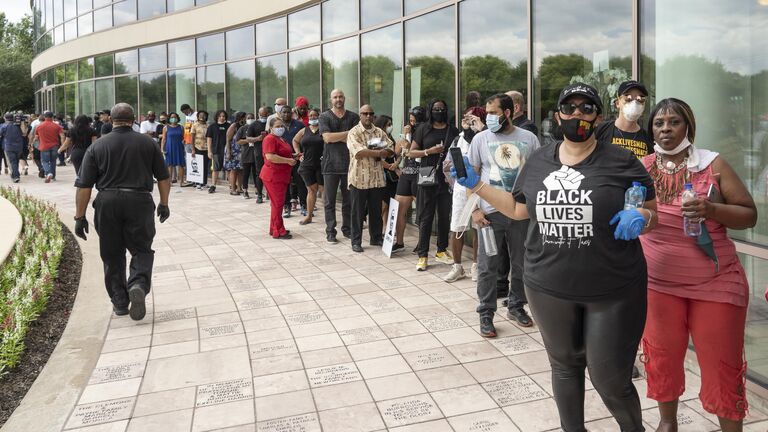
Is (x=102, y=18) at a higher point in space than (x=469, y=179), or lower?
higher

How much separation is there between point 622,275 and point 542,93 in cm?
462

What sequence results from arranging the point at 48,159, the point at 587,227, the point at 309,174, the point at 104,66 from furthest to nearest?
the point at 104,66
the point at 48,159
the point at 309,174
the point at 587,227

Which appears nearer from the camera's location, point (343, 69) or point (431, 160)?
point (431, 160)

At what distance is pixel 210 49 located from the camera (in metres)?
17.8

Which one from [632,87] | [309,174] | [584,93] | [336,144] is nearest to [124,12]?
[309,174]

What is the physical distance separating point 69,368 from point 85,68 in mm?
21527

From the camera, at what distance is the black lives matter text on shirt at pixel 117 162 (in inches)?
224

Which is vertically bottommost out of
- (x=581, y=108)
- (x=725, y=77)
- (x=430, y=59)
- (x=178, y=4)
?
(x=581, y=108)

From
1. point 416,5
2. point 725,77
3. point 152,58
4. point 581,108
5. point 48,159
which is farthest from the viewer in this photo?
point 152,58

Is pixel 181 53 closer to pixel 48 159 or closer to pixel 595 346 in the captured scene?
pixel 48 159

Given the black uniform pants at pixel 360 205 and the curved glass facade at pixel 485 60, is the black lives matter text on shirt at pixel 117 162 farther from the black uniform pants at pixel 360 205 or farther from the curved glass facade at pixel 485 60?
the curved glass facade at pixel 485 60

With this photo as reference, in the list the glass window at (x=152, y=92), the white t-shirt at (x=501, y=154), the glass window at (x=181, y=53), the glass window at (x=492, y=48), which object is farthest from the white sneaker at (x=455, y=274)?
the glass window at (x=152, y=92)

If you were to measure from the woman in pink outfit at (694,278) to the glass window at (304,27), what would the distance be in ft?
36.5

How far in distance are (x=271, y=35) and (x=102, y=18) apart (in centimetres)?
963
